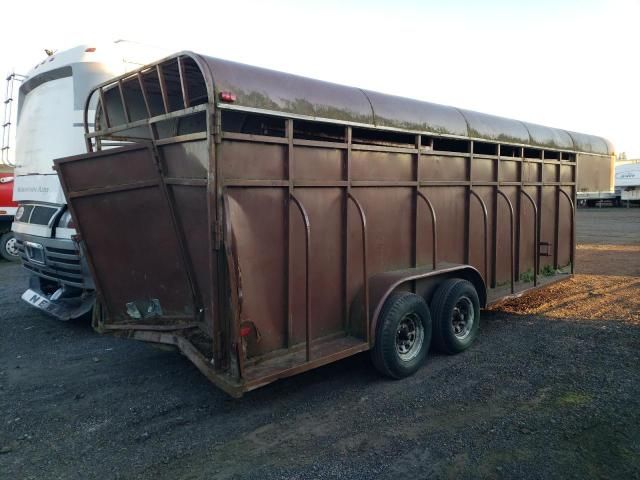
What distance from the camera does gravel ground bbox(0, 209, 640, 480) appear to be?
3342 mm

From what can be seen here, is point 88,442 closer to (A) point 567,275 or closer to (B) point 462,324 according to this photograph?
(B) point 462,324

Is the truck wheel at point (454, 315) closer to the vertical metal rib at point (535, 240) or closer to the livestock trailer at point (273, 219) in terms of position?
the livestock trailer at point (273, 219)

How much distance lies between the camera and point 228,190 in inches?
143

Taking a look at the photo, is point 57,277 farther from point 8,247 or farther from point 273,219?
point 8,247

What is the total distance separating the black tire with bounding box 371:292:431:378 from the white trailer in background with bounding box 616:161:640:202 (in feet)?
118

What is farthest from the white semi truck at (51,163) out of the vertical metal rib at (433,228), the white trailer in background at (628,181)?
the white trailer in background at (628,181)

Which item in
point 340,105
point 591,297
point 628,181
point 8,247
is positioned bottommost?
point 591,297

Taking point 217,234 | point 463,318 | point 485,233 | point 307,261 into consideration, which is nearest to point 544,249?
point 485,233

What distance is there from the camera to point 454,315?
5582 mm

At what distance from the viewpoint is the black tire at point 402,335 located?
180 inches

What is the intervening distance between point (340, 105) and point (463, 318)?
9.41ft

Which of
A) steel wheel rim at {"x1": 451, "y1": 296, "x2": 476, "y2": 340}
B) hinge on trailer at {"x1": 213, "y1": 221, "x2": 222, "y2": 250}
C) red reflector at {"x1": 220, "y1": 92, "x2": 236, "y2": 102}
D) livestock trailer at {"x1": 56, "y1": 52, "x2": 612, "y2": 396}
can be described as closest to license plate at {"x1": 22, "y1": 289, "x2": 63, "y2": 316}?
livestock trailer at {"x1": 56, "y1": 52, "x2": 612, "y2": 396}

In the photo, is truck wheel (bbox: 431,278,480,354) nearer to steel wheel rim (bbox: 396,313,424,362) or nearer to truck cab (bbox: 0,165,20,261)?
steel wheel rim (bbox: 396,313,424,362)

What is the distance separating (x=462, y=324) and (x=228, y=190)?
11.1 feet
